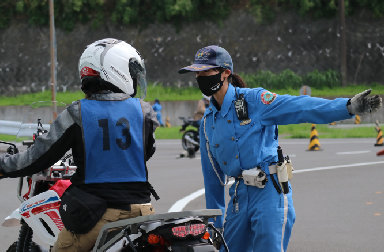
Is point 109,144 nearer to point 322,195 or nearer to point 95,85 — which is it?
point 95,85

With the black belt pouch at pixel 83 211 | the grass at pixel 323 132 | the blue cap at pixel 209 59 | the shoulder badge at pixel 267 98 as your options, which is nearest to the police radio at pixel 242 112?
the shoulder badge at pixel 267 98

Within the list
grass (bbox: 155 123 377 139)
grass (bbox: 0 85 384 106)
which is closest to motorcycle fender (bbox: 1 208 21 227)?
grass (bbox: 155 123 377 139)

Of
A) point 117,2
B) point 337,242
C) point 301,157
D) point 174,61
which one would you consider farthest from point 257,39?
point 337,242

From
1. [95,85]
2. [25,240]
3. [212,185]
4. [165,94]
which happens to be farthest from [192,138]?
[165,94]

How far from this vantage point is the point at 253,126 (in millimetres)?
4863

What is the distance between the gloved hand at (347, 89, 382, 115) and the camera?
4082mm

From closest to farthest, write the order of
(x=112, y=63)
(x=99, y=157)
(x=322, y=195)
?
(x=99, y=157)
(x=112, y=63)
(x=322, y=195)

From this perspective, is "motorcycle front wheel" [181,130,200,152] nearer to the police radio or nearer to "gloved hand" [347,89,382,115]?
the police radio

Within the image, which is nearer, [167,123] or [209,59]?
[209,59]

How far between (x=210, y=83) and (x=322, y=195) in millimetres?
7361

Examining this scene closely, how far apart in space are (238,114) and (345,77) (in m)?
47.2

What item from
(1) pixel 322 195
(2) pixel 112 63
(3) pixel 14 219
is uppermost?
(2) pixel 112 63

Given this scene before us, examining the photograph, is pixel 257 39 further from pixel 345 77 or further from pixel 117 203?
pixel 117 203

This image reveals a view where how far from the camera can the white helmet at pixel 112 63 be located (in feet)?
12.8
